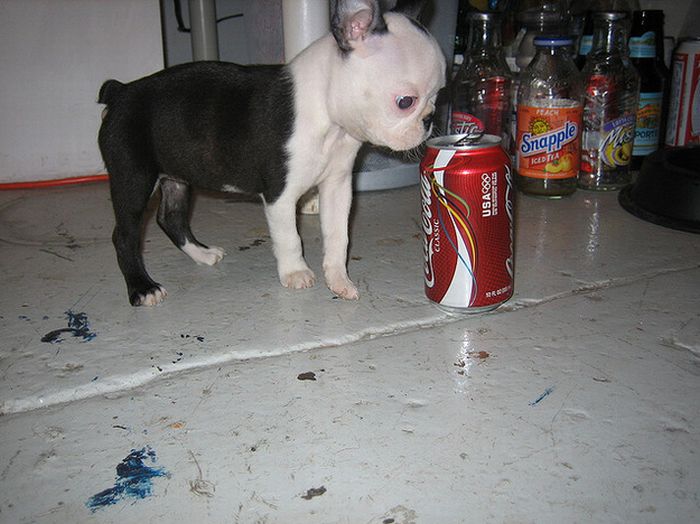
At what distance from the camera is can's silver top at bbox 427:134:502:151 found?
1.23 meters

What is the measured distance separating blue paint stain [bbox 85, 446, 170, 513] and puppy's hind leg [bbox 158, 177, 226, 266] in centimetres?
77

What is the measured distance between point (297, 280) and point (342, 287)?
12 centimetres

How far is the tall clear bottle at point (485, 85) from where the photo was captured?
2.27 m

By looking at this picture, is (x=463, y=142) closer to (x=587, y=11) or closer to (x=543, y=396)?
(x=543, y=396)

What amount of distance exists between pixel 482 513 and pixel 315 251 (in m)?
1.03

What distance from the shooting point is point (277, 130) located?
1.39 m

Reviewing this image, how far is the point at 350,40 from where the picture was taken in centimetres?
127

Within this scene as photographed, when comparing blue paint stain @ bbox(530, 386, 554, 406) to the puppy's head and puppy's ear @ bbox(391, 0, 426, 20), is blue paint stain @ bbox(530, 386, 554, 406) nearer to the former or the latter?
the puppy's head

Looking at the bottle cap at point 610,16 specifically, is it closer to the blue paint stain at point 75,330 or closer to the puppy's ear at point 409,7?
the puppy's ear at point 409,7

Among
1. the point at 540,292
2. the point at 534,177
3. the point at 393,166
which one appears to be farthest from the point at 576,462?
the point at 393,166

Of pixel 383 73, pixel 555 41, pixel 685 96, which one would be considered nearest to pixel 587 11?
pixel 685 96

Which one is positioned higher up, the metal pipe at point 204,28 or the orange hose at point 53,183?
the metal pipe at point 204,28

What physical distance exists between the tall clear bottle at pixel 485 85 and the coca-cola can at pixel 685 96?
0.64 meters

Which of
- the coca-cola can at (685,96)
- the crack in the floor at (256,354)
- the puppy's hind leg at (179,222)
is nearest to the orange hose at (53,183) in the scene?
the puppy's hind leg at (179,222)
